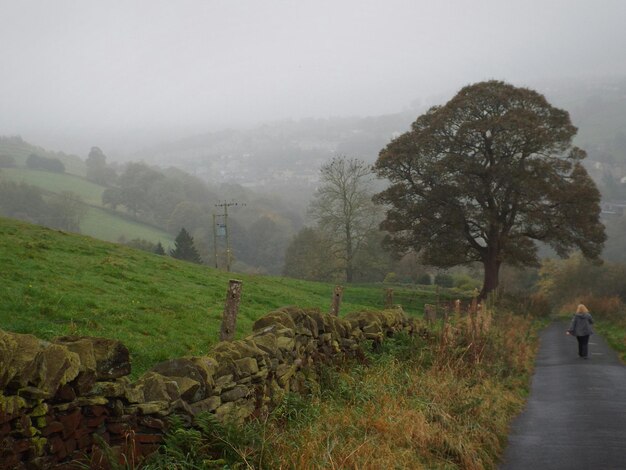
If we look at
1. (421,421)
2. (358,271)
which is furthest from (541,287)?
(421,421)

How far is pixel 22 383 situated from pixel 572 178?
3615cm

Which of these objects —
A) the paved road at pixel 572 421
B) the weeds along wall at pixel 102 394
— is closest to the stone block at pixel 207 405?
the weeds along wall at pixel 102 394

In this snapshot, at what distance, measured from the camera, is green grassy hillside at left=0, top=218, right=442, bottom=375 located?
11625 mm

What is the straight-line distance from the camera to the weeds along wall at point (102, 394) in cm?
462

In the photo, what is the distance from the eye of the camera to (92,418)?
16.9ft

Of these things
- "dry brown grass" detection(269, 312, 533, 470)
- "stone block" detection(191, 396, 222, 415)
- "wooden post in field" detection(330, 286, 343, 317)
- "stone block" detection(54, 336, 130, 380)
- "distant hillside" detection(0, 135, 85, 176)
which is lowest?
"dry brown grass" detection(269, 312, 533, 470)

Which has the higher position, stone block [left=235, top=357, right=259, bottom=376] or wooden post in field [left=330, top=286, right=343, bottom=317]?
stone block [left=235, top=357, right=259, bottom=376]

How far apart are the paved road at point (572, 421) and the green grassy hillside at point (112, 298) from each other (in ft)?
20.2

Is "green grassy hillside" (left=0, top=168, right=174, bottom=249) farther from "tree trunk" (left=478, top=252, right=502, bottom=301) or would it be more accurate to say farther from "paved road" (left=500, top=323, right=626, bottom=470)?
"paved road" (left=500, top=323, right=626, bottom=470)

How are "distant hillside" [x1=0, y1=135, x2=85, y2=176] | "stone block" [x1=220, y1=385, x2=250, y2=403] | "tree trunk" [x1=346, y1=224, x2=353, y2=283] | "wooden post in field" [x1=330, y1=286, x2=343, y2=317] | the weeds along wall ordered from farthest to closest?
1. "distant hillside" [x1=0, y1=135, x2=85, y2=176]
2. "tree trunk" [x1=346, y1=224, x2=353, y2=283]
3. "wooden post in field" [x1=330, y1=286, x2=343, y2=317]
4. "stone block" [x1=220, y1=385, x2=250, y2=403]
5. the weeds along wall

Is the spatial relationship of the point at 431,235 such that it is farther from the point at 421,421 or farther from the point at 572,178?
the point at 421,421

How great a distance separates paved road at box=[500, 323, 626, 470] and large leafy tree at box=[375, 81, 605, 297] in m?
18.1

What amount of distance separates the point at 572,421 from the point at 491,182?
27.0 m

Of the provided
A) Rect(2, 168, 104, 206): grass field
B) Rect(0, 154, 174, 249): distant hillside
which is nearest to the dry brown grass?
Rect(0, 154, 174, 249): distant hillside
